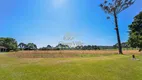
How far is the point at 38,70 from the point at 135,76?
6.64 metres

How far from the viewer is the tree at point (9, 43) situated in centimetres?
8378

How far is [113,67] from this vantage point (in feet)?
45.7

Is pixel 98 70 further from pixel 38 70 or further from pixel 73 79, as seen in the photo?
pixel 38 70

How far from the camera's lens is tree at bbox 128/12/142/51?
2942cm

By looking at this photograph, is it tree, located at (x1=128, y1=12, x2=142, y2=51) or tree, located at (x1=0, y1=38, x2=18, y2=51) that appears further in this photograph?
tree, located at (x1=0, y1=38, x2=18, y2=51)

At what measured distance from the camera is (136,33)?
30.9 metres

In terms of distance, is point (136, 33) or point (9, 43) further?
point (9, 43)

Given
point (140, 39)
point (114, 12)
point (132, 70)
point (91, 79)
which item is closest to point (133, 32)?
point (140, 39)

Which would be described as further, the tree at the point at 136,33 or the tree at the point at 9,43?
the tree at the point at 9,43

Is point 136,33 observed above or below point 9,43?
below

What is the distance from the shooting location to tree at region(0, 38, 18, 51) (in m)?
83.8

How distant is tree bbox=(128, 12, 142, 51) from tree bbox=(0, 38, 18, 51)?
6208 centimetres

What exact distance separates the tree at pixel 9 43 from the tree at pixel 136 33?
62075 mm

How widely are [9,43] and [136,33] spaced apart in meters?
71.0
